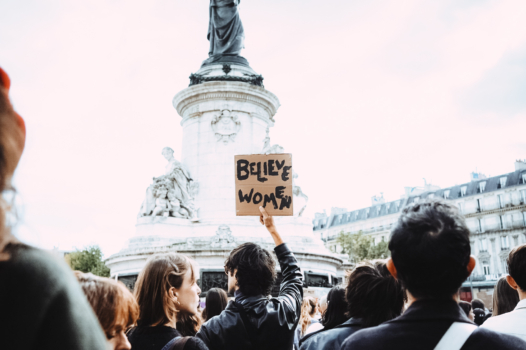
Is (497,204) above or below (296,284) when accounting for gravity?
above

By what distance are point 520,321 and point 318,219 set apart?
231 feet

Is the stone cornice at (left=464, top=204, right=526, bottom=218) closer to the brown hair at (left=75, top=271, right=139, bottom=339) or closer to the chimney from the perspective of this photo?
the chimney

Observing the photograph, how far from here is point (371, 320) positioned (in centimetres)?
317

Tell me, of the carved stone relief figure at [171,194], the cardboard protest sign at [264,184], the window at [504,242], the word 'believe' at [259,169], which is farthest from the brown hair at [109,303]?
the window at [504,242]

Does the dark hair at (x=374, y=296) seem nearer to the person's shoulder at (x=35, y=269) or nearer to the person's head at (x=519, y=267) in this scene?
the person's head at (x=519, y=267)

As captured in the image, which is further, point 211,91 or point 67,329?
point 211,91

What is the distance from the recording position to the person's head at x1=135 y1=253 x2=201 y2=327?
3.20 m

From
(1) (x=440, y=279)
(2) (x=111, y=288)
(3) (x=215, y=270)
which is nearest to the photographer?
(1) (x=440, y=279)

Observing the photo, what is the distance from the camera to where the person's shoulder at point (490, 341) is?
1.92 metres

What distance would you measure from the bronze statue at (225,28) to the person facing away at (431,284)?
18838mm

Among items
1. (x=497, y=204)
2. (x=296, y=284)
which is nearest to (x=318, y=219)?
(x=497, y=204)

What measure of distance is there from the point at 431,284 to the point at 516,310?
5.78ft

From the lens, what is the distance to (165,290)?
10.6 ft

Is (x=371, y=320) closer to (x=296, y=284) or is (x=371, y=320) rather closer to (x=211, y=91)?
(x=296, y=284)
